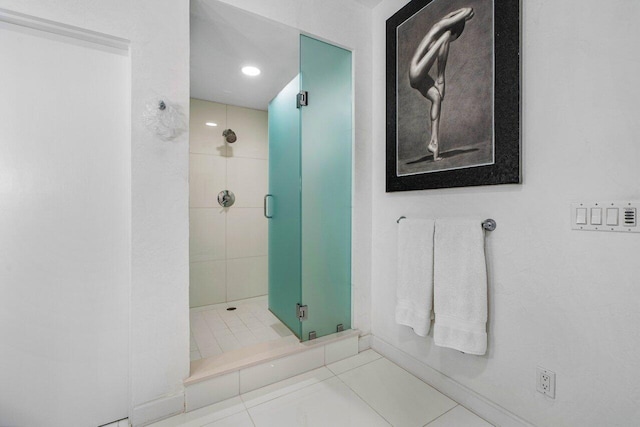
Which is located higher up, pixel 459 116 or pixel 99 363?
pixel 459 116

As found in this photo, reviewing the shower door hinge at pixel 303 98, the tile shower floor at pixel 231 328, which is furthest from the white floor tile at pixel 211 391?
the shower door hinge at pixel 303 98

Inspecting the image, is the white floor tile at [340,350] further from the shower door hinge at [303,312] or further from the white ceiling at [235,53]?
the white ceiling at [235,53]

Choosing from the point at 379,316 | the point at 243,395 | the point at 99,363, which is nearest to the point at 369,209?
the point at 379,316

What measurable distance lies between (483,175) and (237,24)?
1.73 meters

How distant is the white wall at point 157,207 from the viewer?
1379 mm

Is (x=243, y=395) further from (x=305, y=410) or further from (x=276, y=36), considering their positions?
(x=276, y=36)

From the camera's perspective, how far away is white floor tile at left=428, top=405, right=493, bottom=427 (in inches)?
53.9

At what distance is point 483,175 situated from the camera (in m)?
1.39

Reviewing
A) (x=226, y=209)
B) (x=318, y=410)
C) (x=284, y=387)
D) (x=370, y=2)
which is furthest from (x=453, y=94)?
(x=226, y=209)

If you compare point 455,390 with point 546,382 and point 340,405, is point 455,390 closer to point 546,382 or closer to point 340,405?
point 546,382

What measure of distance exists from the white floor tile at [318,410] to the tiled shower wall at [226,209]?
1738 mm

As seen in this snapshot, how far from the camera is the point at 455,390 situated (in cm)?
154

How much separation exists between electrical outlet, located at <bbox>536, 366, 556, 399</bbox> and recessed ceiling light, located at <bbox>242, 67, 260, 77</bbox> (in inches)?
106

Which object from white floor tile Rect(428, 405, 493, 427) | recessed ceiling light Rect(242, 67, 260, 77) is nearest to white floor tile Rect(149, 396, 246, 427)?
white floor tile Rect(428, 405, 493, 427)
